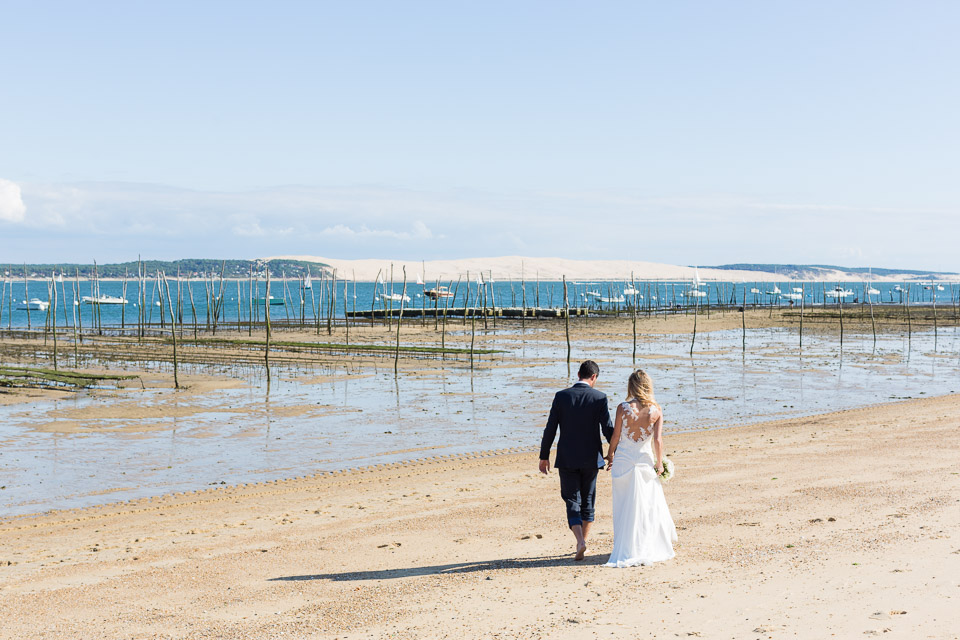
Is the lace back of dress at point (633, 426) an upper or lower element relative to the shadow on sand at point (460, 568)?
upper

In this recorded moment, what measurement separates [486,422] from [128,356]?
20.5 metres

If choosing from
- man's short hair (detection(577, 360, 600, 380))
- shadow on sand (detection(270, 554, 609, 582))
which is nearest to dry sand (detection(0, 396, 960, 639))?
shadow on sand (detection(270, 554, 609, 582))

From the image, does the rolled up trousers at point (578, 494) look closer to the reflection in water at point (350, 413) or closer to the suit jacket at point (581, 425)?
the suit jacket at point (581, 425)

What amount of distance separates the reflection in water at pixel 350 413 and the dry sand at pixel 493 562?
225 centimetres

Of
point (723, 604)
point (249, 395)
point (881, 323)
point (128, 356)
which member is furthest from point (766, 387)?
point (881, 323)

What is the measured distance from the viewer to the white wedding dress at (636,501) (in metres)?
6.54

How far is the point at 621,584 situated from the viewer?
6.27 m

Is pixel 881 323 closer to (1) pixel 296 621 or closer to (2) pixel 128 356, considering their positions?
(2) pixel 128 356

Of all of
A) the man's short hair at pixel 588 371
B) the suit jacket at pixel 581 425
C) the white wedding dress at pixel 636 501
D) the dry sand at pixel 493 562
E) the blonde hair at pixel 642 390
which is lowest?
the dry sand at pixel 493 562

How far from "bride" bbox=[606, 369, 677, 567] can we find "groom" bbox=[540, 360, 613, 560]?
0.45ft

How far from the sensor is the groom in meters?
6.66

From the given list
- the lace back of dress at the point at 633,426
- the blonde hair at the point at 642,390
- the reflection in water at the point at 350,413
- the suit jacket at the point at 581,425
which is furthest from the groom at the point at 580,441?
the reflection in water at the point at 350,413

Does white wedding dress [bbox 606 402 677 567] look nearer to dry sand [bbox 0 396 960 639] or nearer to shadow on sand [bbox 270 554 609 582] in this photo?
dry sand [bbox 0 396 960 639]

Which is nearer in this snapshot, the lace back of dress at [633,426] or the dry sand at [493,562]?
the dry sand at [493,562]
